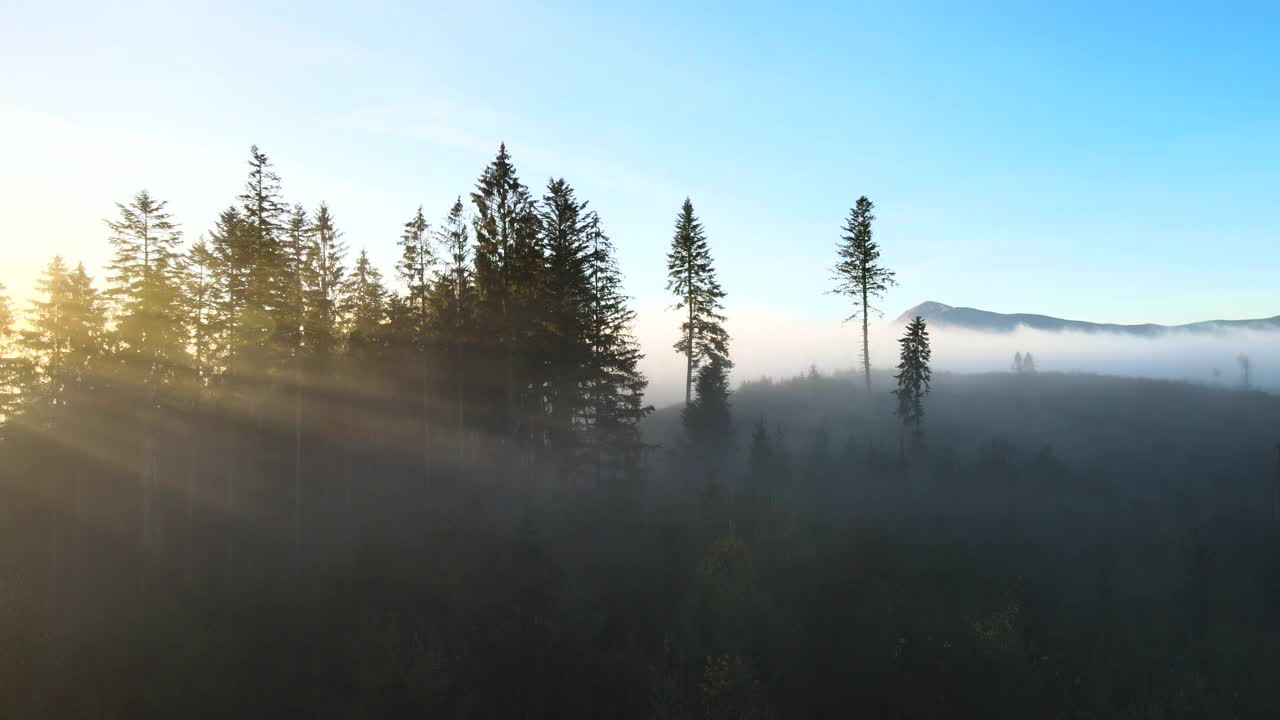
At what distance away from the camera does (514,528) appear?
26.2 meters

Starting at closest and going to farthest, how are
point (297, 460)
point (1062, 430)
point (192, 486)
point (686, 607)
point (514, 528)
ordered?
1. point (686, 607)
2. point (514, 528)
3. point (192, 486)
4. point (297, 460)
5. point (1062, 430)

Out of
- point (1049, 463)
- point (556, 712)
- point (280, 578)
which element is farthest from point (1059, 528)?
point (280, 578)

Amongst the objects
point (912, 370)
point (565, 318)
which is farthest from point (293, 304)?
point (912, 370)

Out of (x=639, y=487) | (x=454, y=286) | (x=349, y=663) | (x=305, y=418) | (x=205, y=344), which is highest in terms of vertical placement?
(x=454, y=286)

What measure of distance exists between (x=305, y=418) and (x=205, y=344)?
6.08 metres

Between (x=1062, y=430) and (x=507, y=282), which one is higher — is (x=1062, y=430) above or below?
below

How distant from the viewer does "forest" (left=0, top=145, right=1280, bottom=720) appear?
19062 millimetres

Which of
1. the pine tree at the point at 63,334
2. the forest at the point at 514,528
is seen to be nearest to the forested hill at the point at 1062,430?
the forest at the point at 514,528

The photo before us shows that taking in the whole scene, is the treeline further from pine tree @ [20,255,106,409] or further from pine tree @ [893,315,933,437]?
pine tree @ [893,315,933,437]

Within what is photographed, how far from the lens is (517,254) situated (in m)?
29.3

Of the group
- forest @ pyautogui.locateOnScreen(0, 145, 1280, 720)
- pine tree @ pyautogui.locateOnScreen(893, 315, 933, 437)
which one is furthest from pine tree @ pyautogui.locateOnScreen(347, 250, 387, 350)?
pine tree @ pyautogui.locateOnScreen(893, 315, 933, 437)

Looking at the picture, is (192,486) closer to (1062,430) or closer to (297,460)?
(297,460)

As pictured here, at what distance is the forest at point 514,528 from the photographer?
19062 mm

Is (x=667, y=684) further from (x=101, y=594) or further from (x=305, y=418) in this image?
(x=305, y=418)
